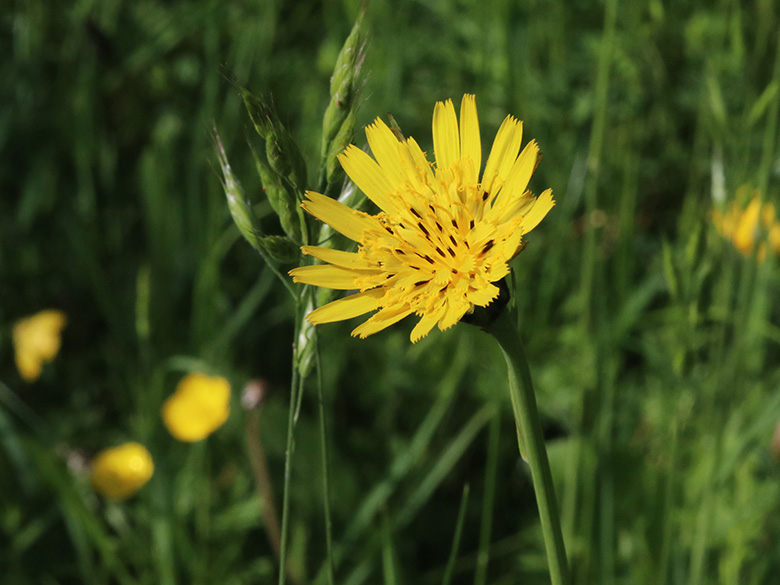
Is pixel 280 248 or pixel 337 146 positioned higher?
pixel 337 146

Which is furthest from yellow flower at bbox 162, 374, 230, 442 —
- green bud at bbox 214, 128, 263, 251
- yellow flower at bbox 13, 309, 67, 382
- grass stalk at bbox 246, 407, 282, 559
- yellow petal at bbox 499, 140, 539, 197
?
yellow petal at bbox 499, 140, 539, 197

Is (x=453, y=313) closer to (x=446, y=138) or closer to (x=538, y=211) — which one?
(x=538, y=211)

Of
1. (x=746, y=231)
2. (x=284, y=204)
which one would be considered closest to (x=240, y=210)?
(x=284, y=204)

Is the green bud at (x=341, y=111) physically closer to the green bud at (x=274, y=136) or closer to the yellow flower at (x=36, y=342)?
the green bud at (x=274, y=136)

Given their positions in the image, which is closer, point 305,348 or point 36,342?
point 305,348

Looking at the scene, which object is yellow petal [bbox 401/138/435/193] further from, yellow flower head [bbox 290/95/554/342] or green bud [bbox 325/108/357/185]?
green bud [bbox 325/108/357/185]

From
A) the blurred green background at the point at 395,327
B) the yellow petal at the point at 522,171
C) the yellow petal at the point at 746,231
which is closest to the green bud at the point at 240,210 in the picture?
the yellow petal at the point at 522,171

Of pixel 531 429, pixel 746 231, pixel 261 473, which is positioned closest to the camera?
pixel 531 429
